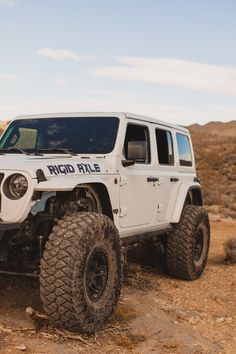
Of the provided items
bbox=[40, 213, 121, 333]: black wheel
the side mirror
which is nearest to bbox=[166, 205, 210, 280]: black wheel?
the side mirror

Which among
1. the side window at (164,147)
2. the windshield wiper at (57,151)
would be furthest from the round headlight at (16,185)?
the side window at (164,147)

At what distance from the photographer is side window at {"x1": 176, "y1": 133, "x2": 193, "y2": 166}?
24.7 ft

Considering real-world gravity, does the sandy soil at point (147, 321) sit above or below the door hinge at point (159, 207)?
below

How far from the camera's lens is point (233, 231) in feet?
42.8

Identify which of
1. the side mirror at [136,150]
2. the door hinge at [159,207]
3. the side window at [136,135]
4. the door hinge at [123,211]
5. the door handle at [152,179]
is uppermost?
the side window at [136,135]

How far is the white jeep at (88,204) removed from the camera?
4.29 m

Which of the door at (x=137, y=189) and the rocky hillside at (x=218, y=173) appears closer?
the door at (x=137, y=189)

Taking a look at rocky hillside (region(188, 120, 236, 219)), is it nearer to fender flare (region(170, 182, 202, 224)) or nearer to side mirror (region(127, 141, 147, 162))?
fender flare (region(170, 182, 202, 224))

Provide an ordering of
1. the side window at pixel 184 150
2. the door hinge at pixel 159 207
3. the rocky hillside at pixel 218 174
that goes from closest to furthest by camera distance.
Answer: the door hinge at pixel 159 207 → the side window at pixel 184 150 → the rocky hillside at pixel 218 174

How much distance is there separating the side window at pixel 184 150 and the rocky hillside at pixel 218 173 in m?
8.96

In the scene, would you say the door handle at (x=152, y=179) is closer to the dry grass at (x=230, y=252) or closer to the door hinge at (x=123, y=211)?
the door hinge at (x=123, y=211)

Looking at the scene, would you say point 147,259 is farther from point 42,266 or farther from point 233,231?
point 233,231

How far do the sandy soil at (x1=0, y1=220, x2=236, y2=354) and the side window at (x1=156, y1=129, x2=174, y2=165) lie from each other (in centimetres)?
152

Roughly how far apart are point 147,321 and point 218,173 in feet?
81.9
